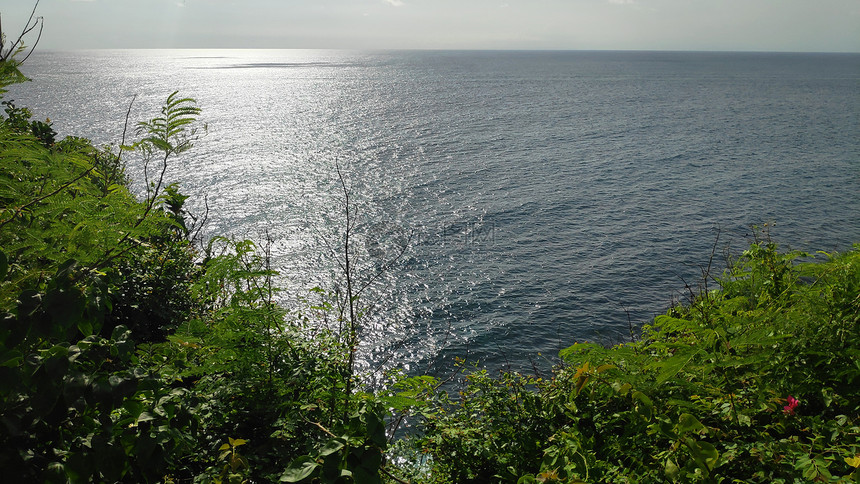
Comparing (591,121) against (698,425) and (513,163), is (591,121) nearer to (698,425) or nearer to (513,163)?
(513,163)

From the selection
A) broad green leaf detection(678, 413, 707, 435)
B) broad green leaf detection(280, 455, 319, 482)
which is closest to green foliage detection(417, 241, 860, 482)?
broad green leaf detection(678, 413, 707, 435)

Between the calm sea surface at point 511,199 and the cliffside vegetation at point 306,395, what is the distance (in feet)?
24.8

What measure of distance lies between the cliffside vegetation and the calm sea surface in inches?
297

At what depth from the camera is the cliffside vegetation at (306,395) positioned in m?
3.12

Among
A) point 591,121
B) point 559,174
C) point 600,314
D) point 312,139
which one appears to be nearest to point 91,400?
point 600,314

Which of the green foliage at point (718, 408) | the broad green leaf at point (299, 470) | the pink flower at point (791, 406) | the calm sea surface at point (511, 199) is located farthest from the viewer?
the calm sea surface at point (511, 199)

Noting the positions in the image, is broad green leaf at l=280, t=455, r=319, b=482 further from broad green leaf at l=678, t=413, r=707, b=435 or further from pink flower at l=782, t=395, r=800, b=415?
pink flower at l=782, t=395, r=800, b=415

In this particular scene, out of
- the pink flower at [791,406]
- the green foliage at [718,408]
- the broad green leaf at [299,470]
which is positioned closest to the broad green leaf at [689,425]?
the green foliage at [718,408]

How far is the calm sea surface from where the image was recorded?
28.0m

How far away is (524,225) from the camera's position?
39.0 metres

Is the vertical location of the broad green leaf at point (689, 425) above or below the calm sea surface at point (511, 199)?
above

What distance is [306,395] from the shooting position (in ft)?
18.1

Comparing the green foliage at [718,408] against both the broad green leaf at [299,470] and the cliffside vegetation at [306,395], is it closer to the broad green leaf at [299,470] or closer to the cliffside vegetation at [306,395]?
the cliffside vegetation at [306,395]

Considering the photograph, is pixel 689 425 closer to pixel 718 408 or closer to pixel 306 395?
pixel 718 408
